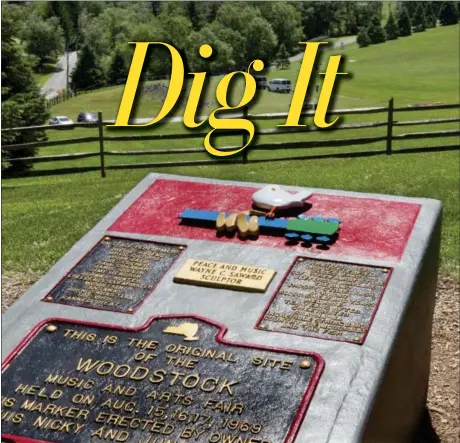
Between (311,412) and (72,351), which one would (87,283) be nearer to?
(72,351)

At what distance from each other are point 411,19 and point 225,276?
175ft

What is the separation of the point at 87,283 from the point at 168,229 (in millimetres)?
728

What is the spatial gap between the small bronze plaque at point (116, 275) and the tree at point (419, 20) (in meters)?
51.9

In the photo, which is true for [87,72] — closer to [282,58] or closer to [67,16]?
[67,16]

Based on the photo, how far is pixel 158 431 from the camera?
146 inches

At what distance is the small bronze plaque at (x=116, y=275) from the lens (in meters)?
4.55

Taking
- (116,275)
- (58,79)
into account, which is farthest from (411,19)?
(116,275)

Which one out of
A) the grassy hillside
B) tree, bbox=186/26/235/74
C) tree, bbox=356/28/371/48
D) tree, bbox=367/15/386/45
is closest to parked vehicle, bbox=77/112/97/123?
the grassy hillside

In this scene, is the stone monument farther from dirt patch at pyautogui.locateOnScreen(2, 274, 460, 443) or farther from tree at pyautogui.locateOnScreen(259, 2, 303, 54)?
tree at pyautogui.locateOnScreen(259, 2, 303, 54)

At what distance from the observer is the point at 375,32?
49062mm

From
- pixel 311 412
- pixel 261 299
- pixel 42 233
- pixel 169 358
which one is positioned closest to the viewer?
pixel 311 412

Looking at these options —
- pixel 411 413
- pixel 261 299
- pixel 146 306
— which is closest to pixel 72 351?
pixel 146 306

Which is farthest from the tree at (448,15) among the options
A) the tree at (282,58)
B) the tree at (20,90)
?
the tree at (20,90)

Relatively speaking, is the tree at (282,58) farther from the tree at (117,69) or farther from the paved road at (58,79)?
the paved road at (58,79)
